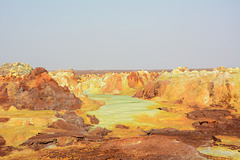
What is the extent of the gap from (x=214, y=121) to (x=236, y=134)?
5.88 m

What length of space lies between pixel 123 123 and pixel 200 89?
2031cm

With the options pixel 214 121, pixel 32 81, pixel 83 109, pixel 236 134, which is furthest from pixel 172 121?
pixel 32 81

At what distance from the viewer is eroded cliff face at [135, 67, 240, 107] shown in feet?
132

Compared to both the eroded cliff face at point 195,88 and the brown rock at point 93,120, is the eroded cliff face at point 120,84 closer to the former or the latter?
the eroded cliff face at point 195,88

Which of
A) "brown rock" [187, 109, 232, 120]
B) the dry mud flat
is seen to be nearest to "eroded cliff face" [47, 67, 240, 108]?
the dry mud flat

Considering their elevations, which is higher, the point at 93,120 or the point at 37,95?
the point at 37,95

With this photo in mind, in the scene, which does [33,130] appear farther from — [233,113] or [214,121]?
[233,113]

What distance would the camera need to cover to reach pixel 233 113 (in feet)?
110

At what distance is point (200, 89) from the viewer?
43062mm

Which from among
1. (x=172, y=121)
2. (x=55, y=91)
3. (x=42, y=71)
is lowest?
(x=172, y=121)

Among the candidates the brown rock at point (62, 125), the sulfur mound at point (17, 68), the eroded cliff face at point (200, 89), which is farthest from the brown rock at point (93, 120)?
the sulfur mound at point (17, 68)

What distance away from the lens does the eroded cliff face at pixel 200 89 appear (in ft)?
132

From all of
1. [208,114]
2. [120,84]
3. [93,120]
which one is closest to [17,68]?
[120,84]

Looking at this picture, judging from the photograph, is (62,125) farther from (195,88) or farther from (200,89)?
(195,88)
